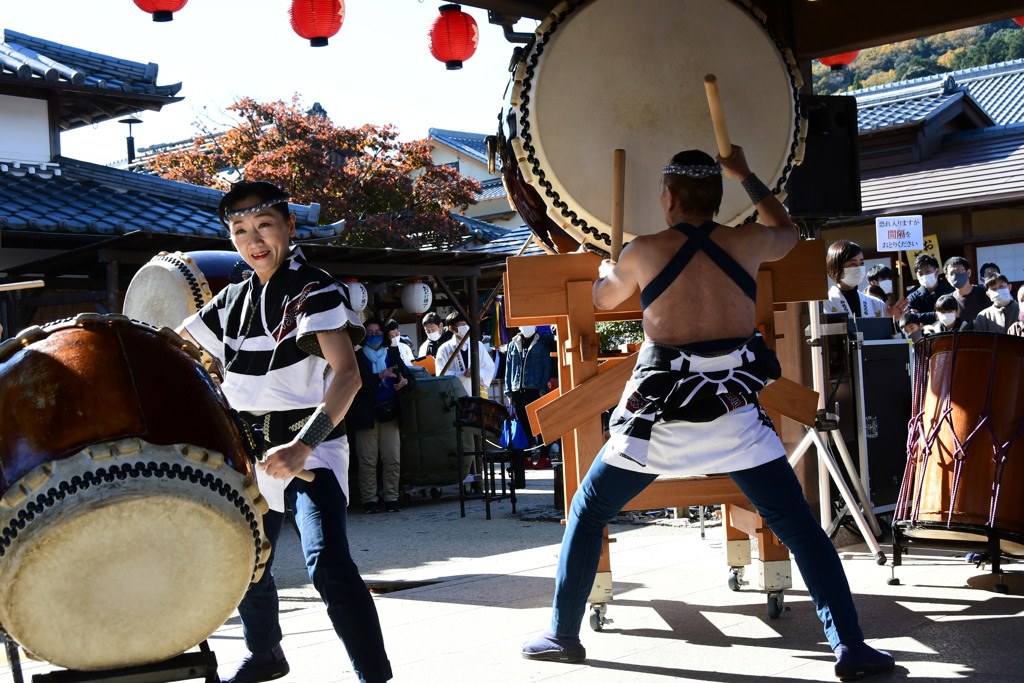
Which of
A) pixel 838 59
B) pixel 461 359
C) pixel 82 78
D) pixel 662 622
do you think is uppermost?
pixel 82 78

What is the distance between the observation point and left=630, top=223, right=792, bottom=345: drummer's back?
3244 mm

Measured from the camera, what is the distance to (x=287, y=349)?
2938 mm

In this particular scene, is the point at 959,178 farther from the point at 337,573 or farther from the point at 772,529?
the point at 337,573

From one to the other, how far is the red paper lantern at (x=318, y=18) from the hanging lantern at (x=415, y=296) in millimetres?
5950

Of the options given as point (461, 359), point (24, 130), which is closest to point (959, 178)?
point (461, 359)

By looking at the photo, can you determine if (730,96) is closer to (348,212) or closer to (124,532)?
(124,532)

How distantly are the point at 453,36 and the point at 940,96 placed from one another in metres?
14.9

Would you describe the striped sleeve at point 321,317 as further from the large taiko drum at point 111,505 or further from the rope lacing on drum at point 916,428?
the rope lacing on drum at point 916,428

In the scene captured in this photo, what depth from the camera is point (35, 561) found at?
2102 mm

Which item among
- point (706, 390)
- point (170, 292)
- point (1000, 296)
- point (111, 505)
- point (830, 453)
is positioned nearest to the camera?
point (111, 505)

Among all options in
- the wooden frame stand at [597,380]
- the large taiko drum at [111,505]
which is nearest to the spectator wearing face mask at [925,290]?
the wooden frame stand at [597,380]

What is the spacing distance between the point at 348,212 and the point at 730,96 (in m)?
14.2

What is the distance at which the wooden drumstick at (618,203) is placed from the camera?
12.1 feet

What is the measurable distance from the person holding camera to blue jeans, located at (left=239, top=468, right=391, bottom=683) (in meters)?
5.72
